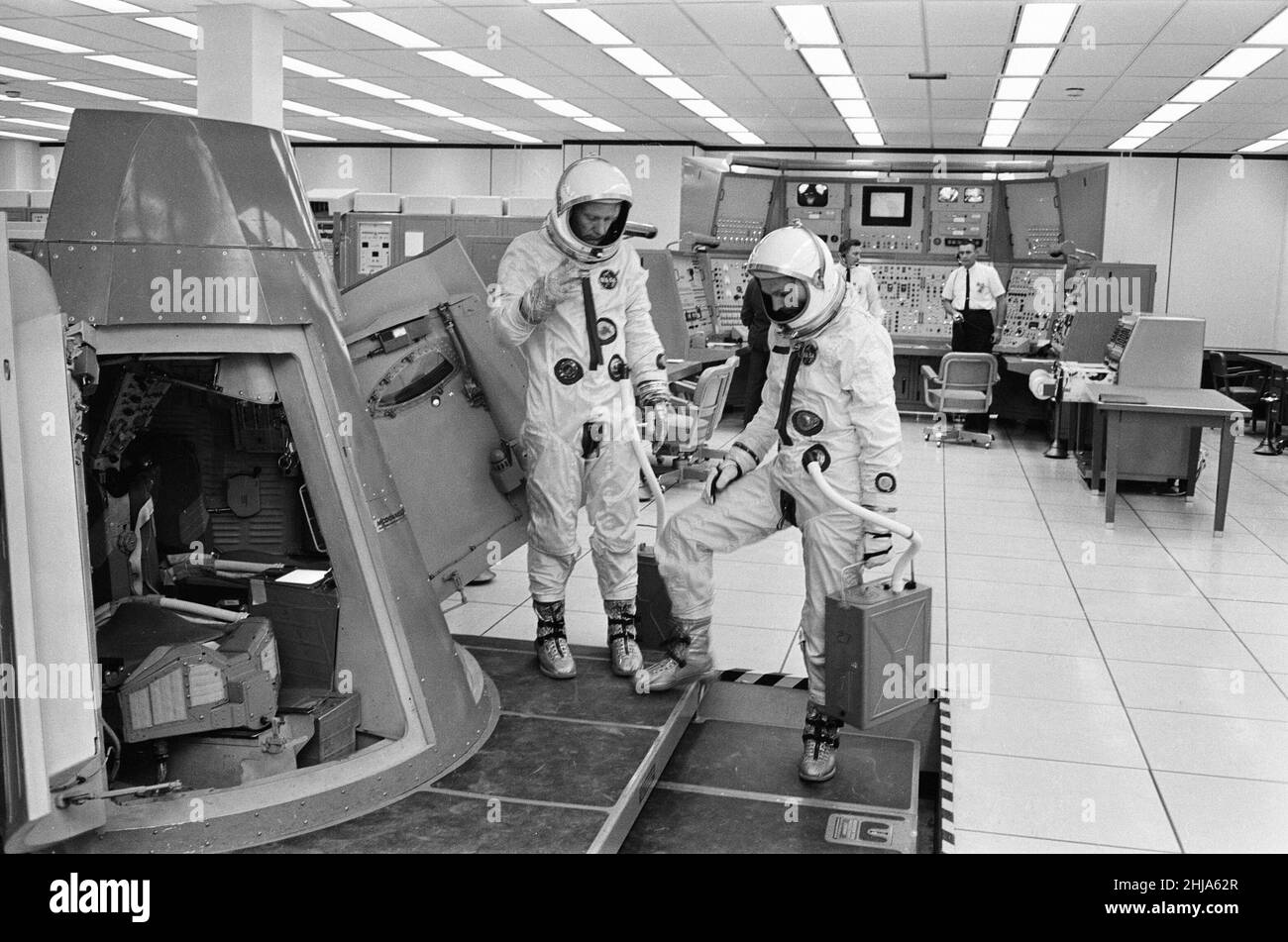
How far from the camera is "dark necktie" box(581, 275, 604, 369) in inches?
142

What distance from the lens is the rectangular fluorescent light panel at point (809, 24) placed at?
818 cm

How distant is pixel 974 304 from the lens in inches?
→ 409

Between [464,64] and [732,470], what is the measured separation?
28.6ft

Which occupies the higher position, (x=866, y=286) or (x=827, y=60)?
(x=827, y=60)

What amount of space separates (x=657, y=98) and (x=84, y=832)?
11535 mm

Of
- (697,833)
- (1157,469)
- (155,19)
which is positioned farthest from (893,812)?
(155,19)

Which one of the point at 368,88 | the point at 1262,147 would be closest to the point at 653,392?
the point at 368,88

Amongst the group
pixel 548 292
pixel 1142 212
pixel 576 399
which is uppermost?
pixel 1142 212

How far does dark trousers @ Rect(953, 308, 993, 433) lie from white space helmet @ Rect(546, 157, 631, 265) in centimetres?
744

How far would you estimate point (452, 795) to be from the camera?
271 cm

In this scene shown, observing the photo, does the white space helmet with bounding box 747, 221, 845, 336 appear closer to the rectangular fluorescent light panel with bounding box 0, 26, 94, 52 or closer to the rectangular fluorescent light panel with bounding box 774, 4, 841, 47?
the rectangular fluorescent light panel with bounding box 774, 4, 841, 47

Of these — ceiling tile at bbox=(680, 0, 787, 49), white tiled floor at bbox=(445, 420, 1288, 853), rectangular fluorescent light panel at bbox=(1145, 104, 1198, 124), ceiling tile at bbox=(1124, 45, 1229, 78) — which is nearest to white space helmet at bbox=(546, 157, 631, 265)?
white tiled floor at bbox=(445, 420, 1288, 853)

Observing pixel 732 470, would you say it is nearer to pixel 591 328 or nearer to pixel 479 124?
pixel 591 328

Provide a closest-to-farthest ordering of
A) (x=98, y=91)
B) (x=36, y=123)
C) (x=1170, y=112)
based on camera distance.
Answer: (x=1170, y=112) → (x=98, y=91) → (x=36, y=123)
